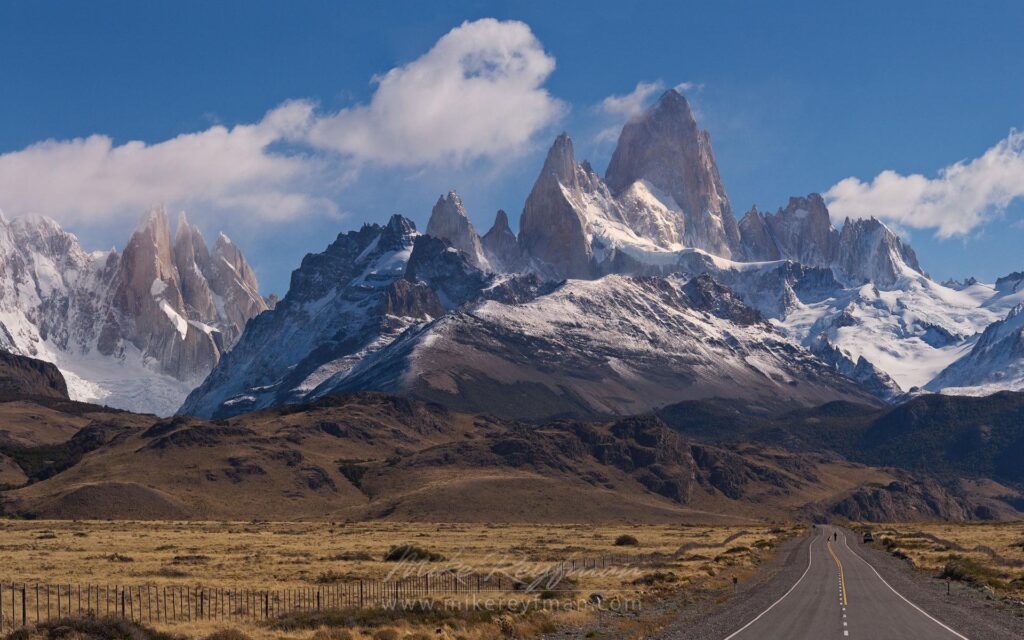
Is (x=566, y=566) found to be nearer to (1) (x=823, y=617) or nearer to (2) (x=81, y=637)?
(1) (x=823, y=617)

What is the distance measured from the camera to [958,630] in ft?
177

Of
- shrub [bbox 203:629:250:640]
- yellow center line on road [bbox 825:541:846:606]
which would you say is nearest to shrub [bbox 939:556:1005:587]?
yellow center line on road [bbox 825:541:846:606]

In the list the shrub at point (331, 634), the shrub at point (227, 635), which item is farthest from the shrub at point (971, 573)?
the shrub at point (227, 635)

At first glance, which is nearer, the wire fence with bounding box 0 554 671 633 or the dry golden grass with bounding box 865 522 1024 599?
the wire fence with bounding box 0 554 671 633

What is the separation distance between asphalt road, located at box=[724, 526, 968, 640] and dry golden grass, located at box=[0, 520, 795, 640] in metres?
8.00

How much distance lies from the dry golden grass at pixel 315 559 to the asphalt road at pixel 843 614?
8.00m

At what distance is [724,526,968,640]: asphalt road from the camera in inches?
2032

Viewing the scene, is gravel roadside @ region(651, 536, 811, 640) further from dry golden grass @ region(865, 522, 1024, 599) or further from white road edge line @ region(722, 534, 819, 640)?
dry golden grass @ region(865, 522, 1024, 599)

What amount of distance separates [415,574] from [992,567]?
46.2 meters

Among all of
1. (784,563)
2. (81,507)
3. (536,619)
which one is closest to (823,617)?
(536,619)

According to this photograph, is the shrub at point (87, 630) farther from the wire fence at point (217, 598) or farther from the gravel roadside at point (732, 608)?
the gravel roadside at point (732, 608)

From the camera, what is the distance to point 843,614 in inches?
2350

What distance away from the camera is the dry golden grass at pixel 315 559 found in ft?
214

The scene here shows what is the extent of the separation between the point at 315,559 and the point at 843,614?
51.7 meters
